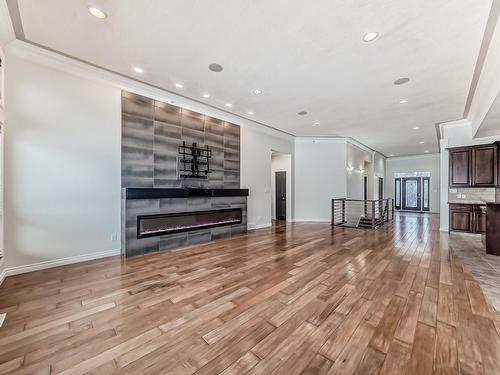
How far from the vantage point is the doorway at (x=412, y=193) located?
12727 mm

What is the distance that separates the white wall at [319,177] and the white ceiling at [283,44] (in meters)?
3.58

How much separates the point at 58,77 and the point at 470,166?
32.6 feet

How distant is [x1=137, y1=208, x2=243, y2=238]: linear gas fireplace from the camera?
4.41m

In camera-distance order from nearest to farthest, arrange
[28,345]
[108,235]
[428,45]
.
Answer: [28,345] < [428,45] < [108,235]

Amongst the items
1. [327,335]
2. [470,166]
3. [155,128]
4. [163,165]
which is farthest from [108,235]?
[470,166]

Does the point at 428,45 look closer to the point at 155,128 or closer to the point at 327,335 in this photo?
the point at 327,335

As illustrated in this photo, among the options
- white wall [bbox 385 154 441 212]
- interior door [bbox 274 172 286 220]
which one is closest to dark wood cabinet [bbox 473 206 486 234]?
interior door [bbox 274 172 286 220]

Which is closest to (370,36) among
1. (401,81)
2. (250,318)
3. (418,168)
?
(401,81)

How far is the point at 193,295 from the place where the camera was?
261 centimetres

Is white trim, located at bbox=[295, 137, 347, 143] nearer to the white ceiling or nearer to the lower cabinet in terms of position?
the white ceiling

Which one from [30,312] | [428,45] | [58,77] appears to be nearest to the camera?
[30,312]

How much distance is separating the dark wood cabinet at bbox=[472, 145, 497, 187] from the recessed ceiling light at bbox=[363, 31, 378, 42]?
5.70 meters

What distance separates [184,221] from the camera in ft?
16.8

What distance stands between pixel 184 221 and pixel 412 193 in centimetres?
1396
